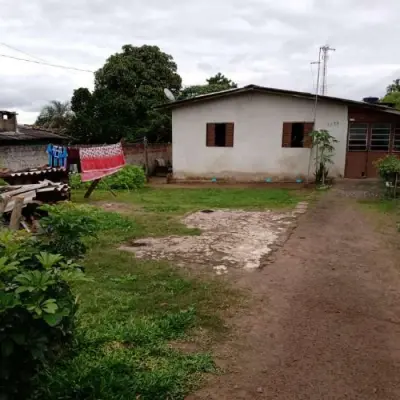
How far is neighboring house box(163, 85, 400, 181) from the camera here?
14.8 m

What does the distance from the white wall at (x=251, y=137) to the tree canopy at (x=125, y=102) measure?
19.6 ft

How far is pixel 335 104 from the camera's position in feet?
48.4

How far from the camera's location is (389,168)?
36.9 ft

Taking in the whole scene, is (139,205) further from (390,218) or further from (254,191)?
(390,218)

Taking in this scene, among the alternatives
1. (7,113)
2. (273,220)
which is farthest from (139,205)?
(7,113)

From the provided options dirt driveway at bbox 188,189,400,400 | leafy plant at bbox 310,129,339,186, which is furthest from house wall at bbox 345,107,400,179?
dirt driveway at bbox 188,189,400,400

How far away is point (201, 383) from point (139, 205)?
8181 mm

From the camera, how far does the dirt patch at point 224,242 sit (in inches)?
237

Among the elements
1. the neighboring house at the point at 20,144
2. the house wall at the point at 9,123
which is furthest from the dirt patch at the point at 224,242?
the house wall at the point at 9,123

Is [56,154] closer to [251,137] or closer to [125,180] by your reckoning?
[125,180]

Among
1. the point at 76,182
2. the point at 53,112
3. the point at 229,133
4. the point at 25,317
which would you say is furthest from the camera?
the point at 53,112

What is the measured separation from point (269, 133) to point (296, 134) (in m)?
1.04

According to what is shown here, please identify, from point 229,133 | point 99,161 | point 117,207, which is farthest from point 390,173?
point 99,161

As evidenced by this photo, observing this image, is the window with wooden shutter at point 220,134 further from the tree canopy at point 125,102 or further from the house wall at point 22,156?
the tree canopy at point 125,102
